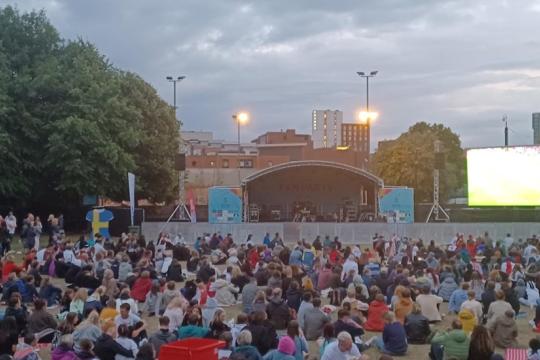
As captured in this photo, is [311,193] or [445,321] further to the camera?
[311,193]

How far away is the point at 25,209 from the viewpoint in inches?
1502

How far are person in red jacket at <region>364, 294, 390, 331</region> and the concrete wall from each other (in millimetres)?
19114

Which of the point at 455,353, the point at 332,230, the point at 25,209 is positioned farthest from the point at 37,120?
the point at 455,353

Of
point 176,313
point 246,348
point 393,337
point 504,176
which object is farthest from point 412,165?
point 246,348

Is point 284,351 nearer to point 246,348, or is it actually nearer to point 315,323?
point 246,348

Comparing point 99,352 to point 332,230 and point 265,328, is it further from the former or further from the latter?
point 332,230

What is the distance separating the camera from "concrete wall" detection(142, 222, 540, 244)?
32781 millimetres

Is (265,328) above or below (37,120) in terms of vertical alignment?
below

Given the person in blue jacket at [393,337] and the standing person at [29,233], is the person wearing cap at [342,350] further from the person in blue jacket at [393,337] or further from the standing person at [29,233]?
the standing person at [29,233]

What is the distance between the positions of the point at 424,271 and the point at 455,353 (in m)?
8.09

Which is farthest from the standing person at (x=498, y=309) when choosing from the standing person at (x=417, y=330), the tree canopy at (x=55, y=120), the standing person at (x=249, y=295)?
the tree canopy at (x=55, y=120)

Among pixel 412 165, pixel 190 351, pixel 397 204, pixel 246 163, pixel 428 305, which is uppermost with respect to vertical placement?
pixel 246 163

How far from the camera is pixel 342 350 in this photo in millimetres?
9094

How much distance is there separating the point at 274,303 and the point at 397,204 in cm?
2886
